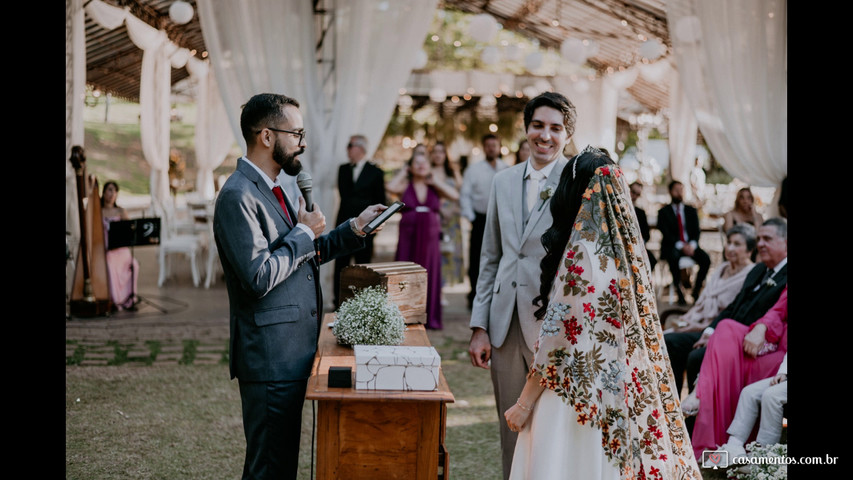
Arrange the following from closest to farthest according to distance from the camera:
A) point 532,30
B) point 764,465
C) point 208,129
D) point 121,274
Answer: point 764,465
point 121,274
point 208,129
point 532,30

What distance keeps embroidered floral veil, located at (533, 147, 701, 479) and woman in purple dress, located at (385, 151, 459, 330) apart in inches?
208

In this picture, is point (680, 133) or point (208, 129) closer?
point (680, 133)

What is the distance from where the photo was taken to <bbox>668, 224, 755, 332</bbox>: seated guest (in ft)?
17.9

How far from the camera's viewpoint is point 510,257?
10.4ft

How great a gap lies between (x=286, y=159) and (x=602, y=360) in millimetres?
1274

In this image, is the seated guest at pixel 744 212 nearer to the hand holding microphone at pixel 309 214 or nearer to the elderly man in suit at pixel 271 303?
the hand holding microphone at pixel 309 214

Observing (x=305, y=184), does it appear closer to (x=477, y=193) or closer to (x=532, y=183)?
(x=532, y=183)

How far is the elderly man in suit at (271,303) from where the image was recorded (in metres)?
2.71

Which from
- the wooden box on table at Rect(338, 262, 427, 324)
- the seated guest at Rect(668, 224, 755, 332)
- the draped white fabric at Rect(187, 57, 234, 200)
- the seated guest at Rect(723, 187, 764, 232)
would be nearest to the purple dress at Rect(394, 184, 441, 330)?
the seated guest at Rect(668, 224, 755, 332)

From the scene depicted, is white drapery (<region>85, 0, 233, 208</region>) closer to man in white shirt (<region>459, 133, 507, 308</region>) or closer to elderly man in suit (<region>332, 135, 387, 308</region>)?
elderly man in suit (<region>332, 135, 387, 308</region>)

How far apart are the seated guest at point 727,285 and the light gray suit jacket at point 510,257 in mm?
2707

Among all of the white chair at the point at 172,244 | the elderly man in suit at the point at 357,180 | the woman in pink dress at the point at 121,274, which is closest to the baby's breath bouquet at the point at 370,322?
the elderly man in suit at the point at 357,180

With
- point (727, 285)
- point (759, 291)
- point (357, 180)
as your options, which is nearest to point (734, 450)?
point (759, 291)
